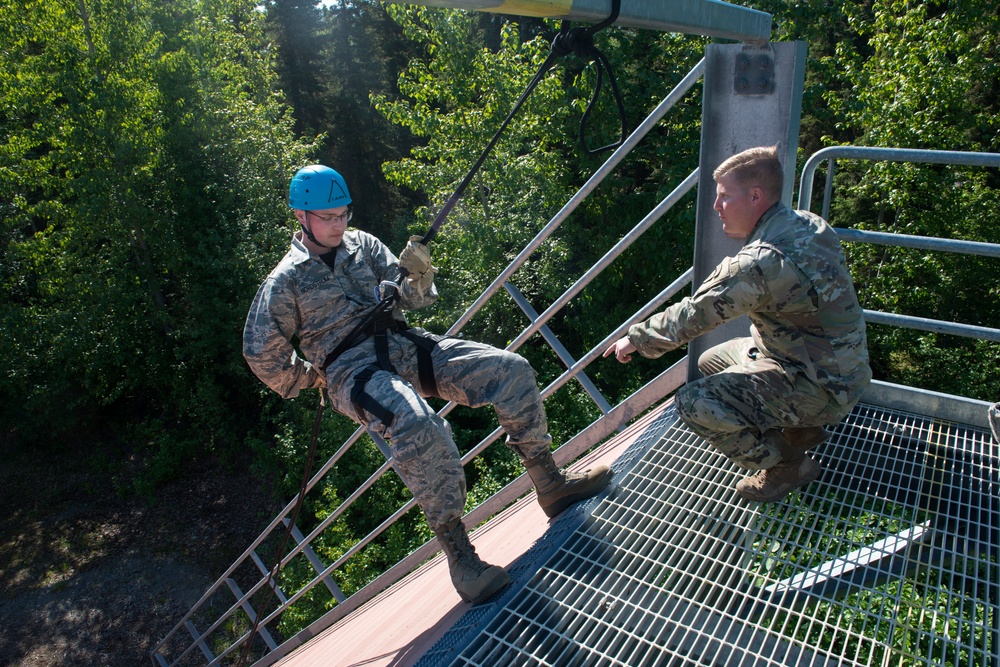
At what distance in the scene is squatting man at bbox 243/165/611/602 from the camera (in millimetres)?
3047

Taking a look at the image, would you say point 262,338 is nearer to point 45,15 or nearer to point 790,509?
point 790,509

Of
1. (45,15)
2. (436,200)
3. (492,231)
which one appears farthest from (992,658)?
(45,15)

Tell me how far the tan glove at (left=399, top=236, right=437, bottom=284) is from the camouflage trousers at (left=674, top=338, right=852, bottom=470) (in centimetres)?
158

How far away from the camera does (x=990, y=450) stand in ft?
9.95

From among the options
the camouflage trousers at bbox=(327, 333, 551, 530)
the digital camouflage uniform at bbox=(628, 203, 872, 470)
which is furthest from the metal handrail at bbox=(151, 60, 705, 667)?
the digital camouflage uniform at bbox=(628, 203, 872, 470)

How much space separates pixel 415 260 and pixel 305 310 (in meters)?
0.63

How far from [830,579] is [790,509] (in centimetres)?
38

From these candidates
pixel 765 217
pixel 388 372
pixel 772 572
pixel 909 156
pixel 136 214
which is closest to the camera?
pixel 772 572

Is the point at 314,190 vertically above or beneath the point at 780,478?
above

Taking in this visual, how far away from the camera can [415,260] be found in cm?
360

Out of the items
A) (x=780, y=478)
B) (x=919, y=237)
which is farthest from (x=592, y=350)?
(x=919, y=237)

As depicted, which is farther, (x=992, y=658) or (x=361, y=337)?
(x=361, y=337)

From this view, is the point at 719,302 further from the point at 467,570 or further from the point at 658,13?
the point at 467,570

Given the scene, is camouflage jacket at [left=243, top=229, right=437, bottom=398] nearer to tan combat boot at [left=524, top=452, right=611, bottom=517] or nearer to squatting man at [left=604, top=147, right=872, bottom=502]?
tan combat boot at [left=524, top=452, right=611, bottom=517]
